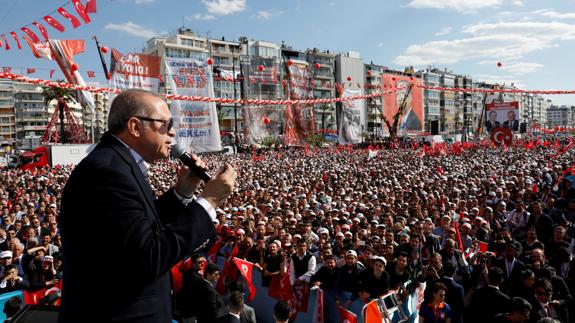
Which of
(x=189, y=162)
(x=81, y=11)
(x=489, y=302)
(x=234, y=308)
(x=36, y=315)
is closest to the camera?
(x=189, y=162)

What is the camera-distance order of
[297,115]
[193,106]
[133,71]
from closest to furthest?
[133,71] → [193,106] → [297,115]

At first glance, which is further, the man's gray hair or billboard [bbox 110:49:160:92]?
billboard [bbox 110:49:160:92]

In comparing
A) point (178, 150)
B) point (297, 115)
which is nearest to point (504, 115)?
point (297, 115)

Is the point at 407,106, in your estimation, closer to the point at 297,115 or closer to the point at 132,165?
the point at 297,115

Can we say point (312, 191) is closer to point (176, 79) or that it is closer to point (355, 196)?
point (355, 196)

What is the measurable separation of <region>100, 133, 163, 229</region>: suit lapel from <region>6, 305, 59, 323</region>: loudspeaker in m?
1.51

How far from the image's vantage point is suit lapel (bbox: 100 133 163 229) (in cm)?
146

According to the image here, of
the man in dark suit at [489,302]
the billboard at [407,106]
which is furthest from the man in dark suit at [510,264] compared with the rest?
the billboard at [407,106]

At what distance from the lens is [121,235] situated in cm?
128

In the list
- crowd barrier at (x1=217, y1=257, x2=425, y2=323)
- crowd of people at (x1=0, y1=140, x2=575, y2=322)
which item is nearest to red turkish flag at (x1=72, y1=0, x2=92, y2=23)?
crowd of people at (x1=0, y1=140, x2=575, y2=322)

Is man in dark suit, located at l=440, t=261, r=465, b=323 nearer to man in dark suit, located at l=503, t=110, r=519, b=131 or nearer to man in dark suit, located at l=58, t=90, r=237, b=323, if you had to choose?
man in dark suit, located at l=58, t=90, r=237, b=323

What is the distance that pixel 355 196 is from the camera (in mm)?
13508

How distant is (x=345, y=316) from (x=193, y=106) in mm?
10352

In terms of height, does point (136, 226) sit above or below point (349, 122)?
below
